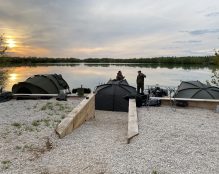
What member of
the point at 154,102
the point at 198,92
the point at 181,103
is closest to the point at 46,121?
the point at 154,102

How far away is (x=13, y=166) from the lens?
7.84 m

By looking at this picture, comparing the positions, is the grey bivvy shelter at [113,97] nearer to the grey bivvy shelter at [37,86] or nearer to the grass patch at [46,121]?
the grey bivvy shelter at [37,86]

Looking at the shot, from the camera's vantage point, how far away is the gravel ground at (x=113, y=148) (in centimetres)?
766

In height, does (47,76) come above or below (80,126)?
above

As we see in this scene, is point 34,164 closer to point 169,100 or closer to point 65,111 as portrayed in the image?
point 65,111

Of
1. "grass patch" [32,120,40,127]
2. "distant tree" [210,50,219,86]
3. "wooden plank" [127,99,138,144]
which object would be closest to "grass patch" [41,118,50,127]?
"grass patch" [32,120,40,127]

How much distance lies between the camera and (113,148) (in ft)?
30.6

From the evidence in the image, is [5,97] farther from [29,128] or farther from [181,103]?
[181,103]

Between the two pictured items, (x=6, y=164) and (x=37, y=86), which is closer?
(x=6, y=164)

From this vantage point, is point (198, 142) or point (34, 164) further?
point (198, 142)

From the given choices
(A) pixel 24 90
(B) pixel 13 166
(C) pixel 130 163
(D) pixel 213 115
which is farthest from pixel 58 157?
(A) pixel 24 90

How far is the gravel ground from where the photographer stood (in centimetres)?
766

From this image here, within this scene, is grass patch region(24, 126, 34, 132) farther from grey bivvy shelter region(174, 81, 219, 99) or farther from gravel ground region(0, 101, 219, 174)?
grey bivvy shelter region(174, 81, 219, 99)

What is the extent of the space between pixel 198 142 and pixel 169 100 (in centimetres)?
935
